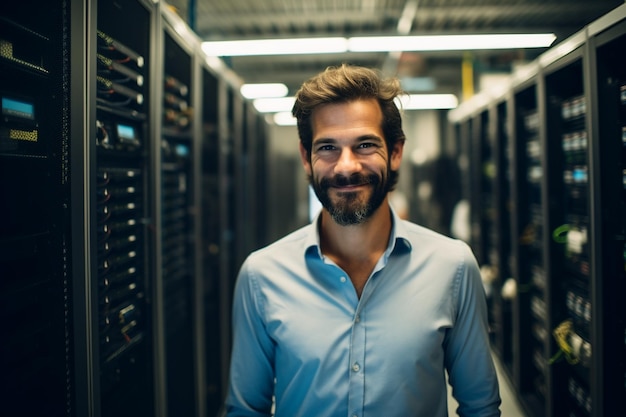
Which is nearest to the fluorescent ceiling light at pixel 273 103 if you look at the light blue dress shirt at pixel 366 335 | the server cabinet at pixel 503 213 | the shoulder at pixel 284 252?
the server cabinet at pixel 503 213

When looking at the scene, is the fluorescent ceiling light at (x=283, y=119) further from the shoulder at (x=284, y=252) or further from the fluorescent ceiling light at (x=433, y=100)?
the shoulder at (x=284, y=252)

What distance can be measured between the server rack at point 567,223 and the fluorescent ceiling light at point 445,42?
234 millimetres

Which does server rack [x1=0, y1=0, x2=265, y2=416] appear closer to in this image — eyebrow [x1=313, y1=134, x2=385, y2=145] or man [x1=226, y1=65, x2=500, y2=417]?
man [x1=226, y1=65, x2=500, y2=417]

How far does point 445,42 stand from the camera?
2.65 m

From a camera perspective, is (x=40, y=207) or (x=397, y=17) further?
(x=397, y=17)

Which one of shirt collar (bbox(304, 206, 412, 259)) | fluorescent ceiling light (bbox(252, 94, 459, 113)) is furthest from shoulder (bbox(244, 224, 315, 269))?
fluorescent ceiling light (bbox(252, 94, 459, 113))

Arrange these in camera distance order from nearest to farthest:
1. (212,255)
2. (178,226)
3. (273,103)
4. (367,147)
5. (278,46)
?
(367,147) → (178,226) → (278,46) → (212,255) → (273,103)

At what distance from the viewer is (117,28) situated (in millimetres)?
1594

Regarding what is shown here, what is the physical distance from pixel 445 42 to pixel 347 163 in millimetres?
1764

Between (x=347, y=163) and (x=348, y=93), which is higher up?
(x=348, y=93)

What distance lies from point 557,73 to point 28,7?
2.12 metres

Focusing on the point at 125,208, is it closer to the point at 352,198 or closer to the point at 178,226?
the point at 178,226

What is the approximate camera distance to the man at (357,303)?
48.4 inches

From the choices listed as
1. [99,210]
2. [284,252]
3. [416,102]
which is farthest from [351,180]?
[416,102]
